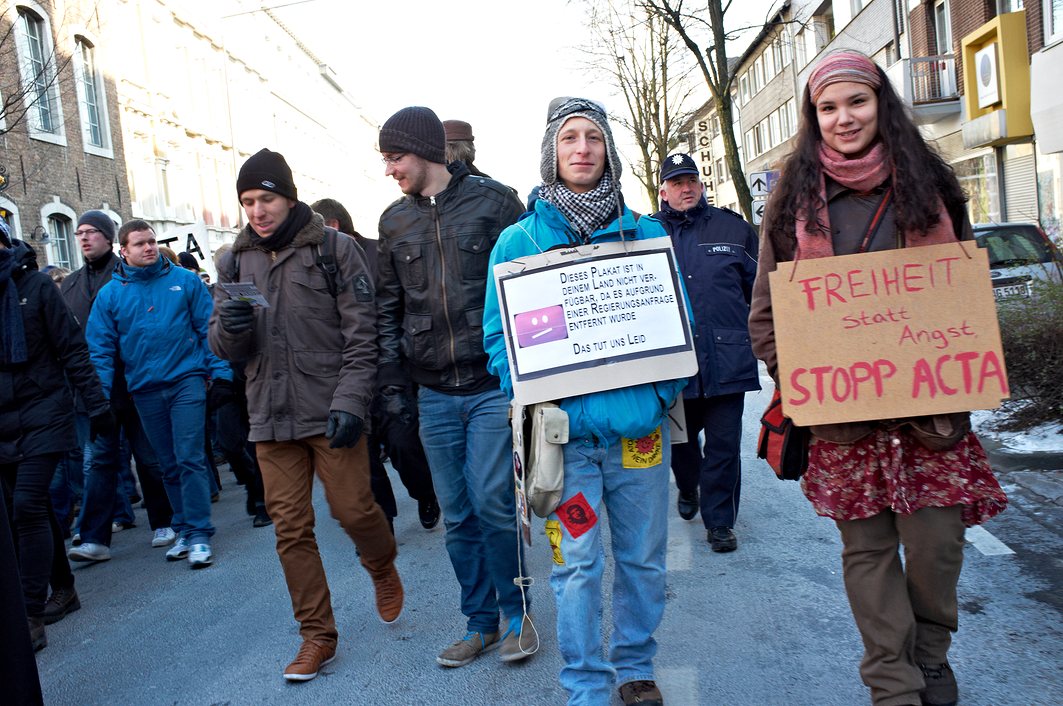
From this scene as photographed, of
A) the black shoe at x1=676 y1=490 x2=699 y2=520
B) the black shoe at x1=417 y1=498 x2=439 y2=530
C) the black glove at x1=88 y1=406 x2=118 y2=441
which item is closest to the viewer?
the black glove at x1=88 y1=406 x2=118 y2=441

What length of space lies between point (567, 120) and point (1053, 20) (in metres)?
19.5

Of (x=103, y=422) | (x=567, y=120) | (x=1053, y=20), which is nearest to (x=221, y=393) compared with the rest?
(x=103, y=422)

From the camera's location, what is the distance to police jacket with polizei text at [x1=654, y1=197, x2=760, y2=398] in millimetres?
5207

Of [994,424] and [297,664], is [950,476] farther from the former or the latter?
[994,424]

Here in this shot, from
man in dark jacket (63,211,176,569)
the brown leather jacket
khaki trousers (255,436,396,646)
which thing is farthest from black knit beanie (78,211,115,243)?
the brown leather jacket

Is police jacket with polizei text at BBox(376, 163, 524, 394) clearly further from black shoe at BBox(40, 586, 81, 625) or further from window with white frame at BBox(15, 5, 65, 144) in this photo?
window with white frame at BBox(15, 5, 65, 144)

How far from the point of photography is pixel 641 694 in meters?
3.26

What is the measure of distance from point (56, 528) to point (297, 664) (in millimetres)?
2093

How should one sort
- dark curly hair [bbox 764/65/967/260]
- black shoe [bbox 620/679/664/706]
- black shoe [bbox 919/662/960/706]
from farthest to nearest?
1. black shoe [bbox 620/679/664/706]
2. black shoe [bbox 919/662/960/706]
3. dark curly hair [bbox 764/65/967/260]

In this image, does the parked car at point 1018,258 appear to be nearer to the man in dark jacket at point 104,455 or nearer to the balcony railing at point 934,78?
the man in dark jacket at point 104,455

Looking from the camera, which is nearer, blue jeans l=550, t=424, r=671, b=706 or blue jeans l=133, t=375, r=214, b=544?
blue jeans l=550, t=424, r=671, b=706

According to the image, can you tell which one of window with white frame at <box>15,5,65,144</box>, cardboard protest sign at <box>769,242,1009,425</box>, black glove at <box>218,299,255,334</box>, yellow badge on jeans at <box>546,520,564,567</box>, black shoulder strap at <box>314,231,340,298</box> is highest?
window with white frame at <box>15,5,65,144</box>

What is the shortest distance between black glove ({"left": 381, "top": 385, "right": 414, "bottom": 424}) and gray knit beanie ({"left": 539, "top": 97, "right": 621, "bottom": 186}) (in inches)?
48.7

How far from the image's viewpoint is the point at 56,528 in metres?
5.25
